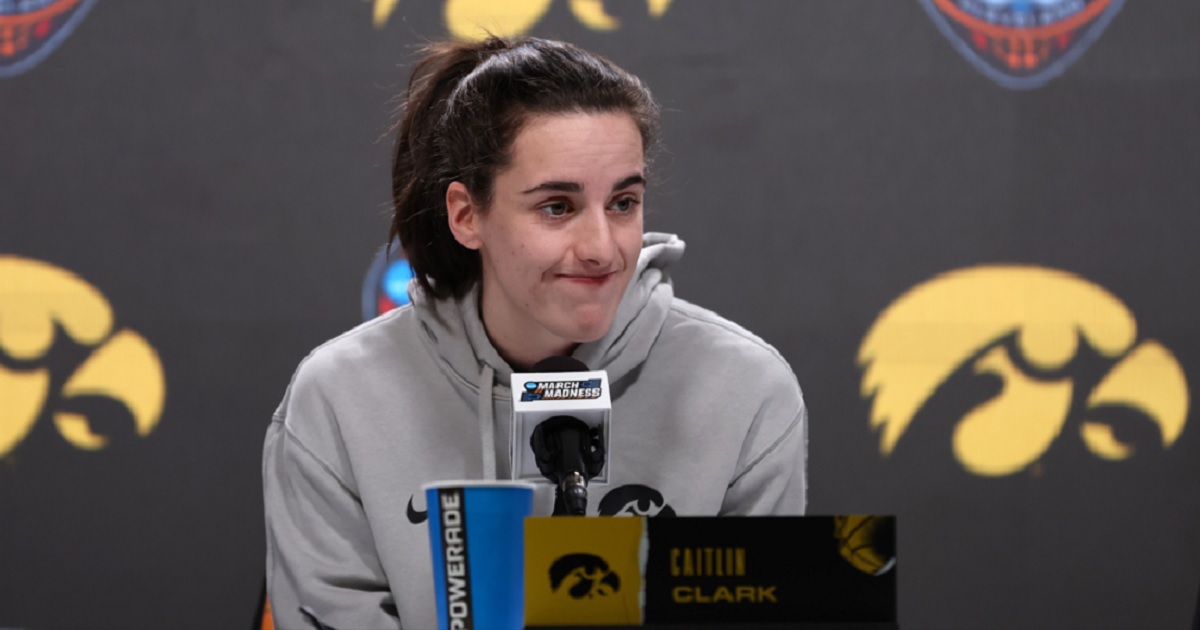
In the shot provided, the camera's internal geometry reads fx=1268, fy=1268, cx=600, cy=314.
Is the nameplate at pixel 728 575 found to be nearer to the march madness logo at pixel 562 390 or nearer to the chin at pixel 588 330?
the march madness logo at pixel 562 390

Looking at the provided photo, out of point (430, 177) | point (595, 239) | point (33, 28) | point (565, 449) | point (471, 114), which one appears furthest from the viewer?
point (33, 28)

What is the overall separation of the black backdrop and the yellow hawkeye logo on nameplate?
1.65m

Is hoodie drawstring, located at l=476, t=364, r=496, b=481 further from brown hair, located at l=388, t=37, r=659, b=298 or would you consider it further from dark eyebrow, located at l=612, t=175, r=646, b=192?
dark eyebrow, located at l=612, t=175, r=646, b=192

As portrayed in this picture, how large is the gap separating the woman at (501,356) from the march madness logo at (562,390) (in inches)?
14.1

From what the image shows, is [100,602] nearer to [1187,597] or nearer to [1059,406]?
[1059,406]

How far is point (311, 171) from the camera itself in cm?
250

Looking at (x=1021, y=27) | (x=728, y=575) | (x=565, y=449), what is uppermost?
(x=1021, y=27)

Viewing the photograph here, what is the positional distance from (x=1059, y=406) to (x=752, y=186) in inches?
29.8

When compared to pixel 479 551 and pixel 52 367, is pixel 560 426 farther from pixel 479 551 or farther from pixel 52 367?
pixel 52 367

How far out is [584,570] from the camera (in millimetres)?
896

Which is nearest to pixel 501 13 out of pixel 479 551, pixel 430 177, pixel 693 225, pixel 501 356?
pixel 693 225

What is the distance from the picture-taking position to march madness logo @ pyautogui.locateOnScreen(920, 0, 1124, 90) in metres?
2.52

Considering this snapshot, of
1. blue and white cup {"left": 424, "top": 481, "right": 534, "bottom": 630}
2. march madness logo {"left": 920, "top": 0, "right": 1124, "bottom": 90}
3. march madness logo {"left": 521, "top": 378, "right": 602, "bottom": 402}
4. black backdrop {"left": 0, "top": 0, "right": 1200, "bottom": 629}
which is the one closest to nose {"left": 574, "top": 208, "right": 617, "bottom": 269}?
march madness logo {"left": 521, "top": 378, "right": 602, "bottom": 402}

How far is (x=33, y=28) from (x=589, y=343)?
1492mm
